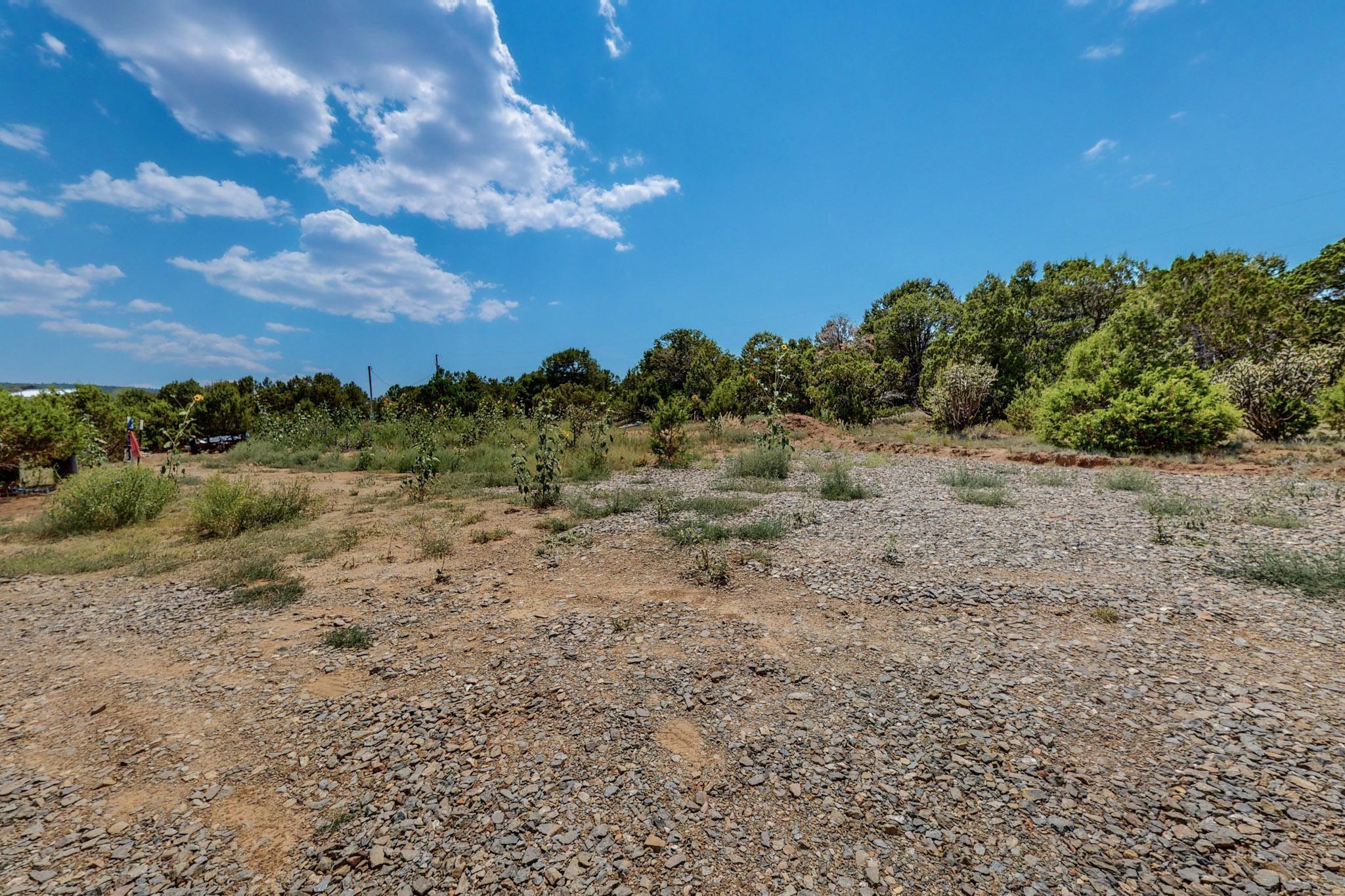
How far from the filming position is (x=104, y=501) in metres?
6.99

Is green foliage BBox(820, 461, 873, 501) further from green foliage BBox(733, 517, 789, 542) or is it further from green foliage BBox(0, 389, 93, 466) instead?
green foliage BBox(0, 389, 93, 466)

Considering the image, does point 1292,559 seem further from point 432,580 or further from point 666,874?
point 432,580

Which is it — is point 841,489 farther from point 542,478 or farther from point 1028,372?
point 1028,372

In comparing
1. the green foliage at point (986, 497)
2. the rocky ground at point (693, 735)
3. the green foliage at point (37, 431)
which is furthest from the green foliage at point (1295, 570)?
the green foliage at point (37, 431)

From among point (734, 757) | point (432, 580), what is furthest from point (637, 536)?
point (734, 757)

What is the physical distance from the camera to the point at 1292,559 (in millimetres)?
4555

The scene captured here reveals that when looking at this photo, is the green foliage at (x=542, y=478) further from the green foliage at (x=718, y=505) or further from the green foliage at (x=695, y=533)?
the green foliage at (x=695, y=533)

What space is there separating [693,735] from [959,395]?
60.3 ft

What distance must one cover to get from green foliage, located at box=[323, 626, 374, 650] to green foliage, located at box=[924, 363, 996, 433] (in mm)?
18791

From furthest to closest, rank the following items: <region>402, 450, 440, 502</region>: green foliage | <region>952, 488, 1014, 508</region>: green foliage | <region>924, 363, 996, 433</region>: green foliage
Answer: <region>924, 363, 996, 433</region>: green foliage
<region>402, 450, 440, 502</region>: green foliage
<region>952, 488, 1014, 508</region>: green foliage

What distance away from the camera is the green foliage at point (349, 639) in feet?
12.8

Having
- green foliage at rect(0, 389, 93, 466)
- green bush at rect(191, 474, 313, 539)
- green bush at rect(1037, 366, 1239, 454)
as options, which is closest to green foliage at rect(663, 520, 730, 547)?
green bush at rect(191, 474, 313, 539)

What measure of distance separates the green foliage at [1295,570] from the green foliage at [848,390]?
16.5 meters

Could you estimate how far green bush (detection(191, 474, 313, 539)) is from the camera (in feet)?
22.2
